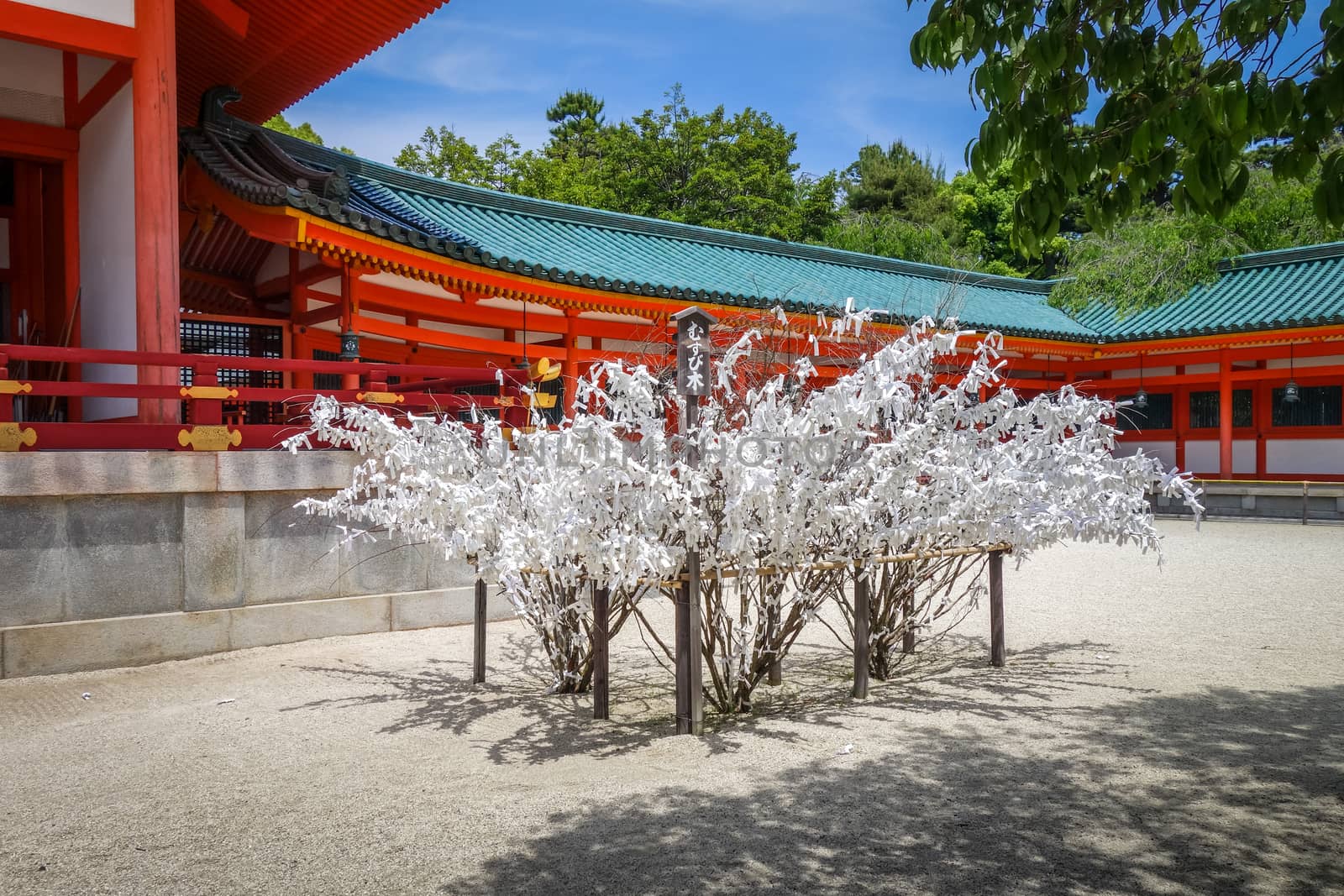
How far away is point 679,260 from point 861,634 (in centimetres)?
1067

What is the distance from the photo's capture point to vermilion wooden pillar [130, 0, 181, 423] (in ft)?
24.9

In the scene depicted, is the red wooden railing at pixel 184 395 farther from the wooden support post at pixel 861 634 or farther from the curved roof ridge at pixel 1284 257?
the curved roof ridge at pixel 1284 257

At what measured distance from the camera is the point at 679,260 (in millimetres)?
15633

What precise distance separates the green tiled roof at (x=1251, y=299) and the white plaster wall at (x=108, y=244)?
16.5 m

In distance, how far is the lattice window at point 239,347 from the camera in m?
9.86

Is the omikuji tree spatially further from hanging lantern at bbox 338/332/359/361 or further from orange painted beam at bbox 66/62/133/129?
orange painted beam at bbox 66/62/133/129

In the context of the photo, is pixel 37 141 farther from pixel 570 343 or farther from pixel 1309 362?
pixel 1309 362

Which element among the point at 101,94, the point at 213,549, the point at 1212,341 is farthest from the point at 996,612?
the point at 1212,341

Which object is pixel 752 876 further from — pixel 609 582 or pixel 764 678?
pixel 764 678

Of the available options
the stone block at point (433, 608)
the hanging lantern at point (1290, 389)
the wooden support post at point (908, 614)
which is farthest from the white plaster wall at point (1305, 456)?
the stone block at point (433, 608)

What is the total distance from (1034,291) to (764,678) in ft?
61.7

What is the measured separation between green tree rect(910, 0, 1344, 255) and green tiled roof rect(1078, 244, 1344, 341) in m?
15.0

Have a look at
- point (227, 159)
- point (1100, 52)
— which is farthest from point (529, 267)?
point (1100, 52)

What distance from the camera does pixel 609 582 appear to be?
4.88m
